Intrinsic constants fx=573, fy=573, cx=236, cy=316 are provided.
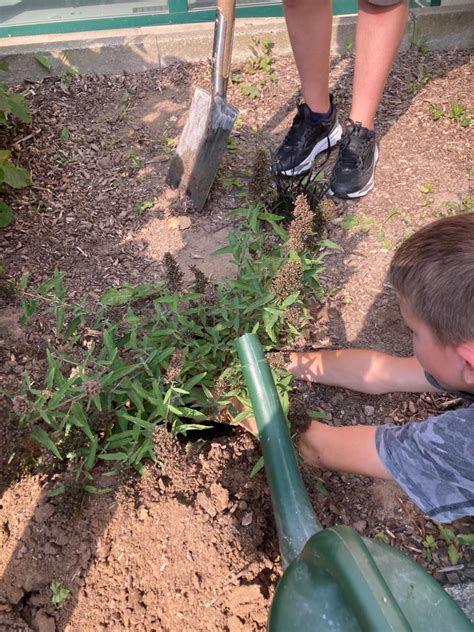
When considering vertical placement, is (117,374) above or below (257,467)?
above

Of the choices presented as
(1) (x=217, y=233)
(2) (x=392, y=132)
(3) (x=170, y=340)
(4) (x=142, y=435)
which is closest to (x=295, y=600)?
(4) (x=142, y=435)

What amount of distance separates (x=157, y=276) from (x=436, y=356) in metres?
1.64

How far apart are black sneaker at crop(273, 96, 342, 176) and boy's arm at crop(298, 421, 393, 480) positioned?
1.69 meters

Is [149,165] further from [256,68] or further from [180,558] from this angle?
[180,558]

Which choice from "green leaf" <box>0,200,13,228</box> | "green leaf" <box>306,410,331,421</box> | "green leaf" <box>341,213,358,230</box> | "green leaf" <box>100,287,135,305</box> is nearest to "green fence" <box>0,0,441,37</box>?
"green leaf" <box>0,200,13,228</box>

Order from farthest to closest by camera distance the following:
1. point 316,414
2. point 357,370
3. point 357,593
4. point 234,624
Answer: point 357,370, point 316,414, point 234,624, point 357,593

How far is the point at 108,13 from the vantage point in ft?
14.2

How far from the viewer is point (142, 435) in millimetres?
1983

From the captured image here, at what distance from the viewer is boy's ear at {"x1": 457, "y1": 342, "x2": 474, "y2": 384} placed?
1463mm

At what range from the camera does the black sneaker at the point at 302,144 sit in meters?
3.23

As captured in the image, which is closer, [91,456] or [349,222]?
[91,456]

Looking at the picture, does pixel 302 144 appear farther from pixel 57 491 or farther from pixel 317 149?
pixel 57 491

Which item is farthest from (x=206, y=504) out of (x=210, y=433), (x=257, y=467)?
(x=210, y=433)

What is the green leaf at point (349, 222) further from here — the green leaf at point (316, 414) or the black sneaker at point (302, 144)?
the green leaf at point (316, 414)
